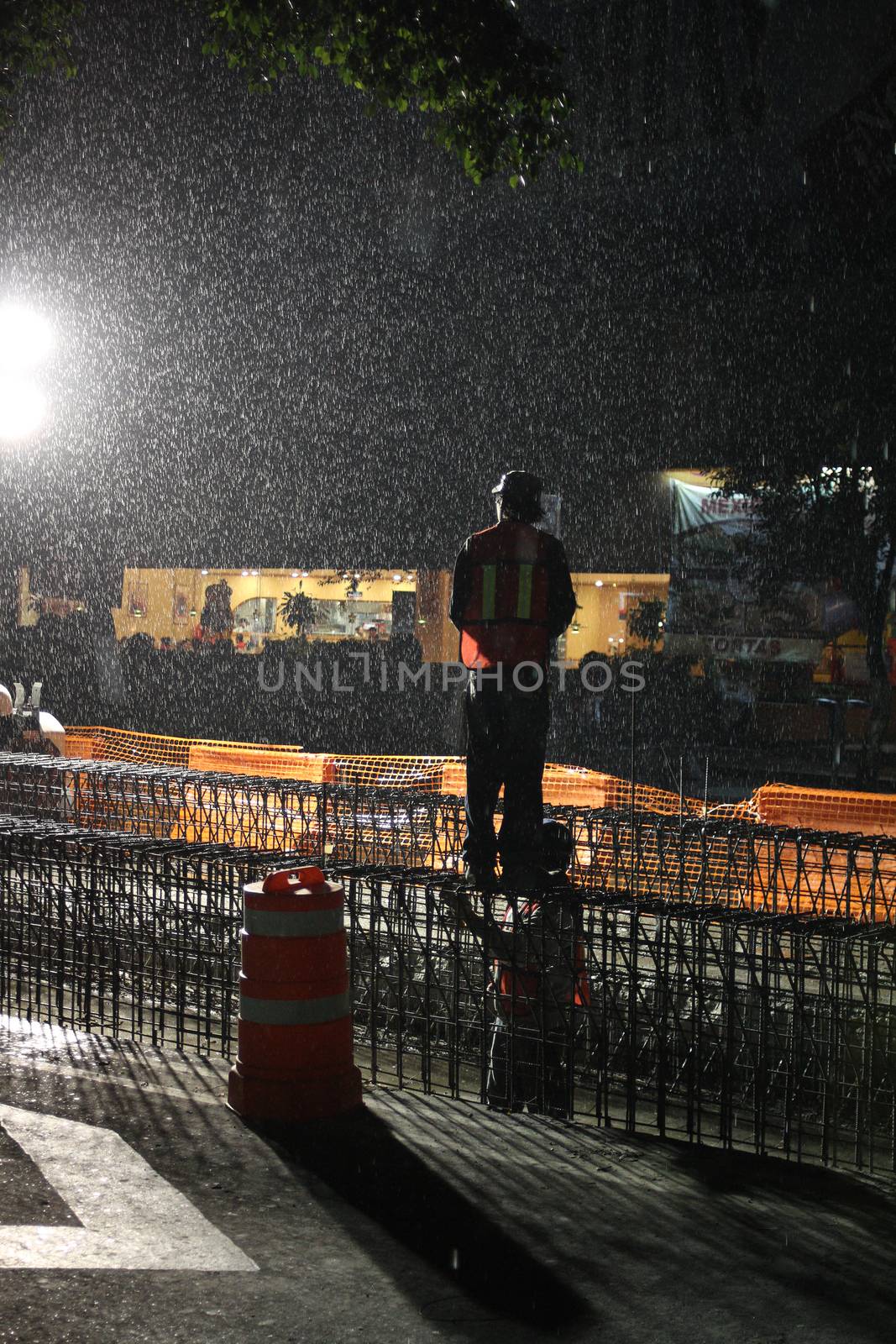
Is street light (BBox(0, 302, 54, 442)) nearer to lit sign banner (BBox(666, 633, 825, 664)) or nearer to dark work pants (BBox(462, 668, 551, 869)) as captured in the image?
lit sign banner (BBox(666, 633, 825, 664))

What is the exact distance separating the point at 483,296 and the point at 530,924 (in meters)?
15.5

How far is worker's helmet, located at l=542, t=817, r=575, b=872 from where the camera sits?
7.62m

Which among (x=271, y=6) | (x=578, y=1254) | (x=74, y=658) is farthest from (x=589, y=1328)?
(x=74, y=658)

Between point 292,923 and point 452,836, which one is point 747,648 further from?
point 292,923

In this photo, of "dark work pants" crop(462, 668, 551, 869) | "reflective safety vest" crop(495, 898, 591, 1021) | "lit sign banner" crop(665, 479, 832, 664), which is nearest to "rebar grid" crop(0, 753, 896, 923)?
"dark work pants" crop(462, 668, 551, 869)

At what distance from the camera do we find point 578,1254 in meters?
4.54

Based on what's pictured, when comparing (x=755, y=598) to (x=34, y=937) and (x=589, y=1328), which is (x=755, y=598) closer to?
(x=34, y=937)

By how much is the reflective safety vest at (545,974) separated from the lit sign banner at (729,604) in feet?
51.6

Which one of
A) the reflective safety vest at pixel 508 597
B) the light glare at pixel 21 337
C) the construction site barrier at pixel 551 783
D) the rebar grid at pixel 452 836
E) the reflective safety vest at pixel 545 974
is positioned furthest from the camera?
the light glare at pixel 21 337

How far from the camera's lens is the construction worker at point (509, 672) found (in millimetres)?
7531

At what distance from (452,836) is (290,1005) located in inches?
255

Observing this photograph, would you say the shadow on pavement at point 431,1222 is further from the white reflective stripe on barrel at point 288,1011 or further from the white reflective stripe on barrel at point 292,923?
the white reflective stripe on barrel at point 292,923

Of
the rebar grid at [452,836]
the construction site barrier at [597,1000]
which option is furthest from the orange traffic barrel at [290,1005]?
the rebar grid at [452,836]

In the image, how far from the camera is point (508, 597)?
752 cm
